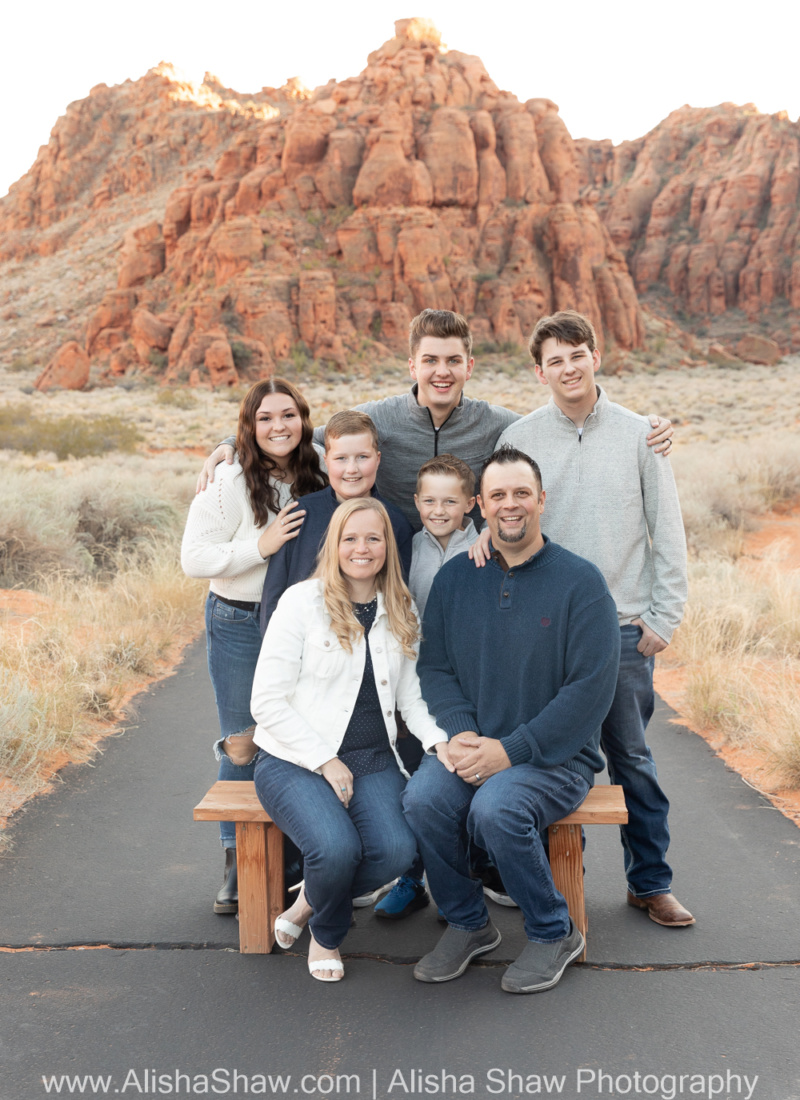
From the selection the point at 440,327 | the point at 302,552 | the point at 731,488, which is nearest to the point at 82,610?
the point at 302,552

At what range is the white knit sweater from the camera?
371 cm

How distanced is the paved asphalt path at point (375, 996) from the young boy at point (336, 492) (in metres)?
1.34

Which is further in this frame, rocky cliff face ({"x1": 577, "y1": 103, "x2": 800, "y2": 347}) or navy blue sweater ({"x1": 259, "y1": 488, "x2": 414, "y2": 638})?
rocky cliff face ({"x1": 577, "y1": 103, "x2": 800, "y2": 347})

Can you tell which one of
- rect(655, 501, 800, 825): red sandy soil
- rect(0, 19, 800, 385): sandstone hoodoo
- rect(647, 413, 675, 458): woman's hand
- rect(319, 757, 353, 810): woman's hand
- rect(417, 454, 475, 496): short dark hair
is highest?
rect(0, 19, 800, 385): sandstone hoodoo

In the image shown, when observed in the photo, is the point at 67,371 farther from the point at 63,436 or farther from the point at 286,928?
the point at 286,928

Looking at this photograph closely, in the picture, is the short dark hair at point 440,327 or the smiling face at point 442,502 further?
the short dark hair at point 440,327

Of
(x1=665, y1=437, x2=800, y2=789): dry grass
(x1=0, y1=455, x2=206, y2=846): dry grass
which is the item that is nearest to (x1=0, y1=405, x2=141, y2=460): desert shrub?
(x1=0, y1=455, x2=206, y2=846): dry grass

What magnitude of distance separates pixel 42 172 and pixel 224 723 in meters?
102

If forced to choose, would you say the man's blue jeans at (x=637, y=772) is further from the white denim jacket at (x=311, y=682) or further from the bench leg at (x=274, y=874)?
the bench leg at (x=274, y=874)

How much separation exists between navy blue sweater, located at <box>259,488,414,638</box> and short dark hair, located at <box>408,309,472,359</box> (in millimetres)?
840

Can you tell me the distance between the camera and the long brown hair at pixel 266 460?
150 inches

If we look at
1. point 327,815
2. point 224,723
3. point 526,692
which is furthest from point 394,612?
point 224,723

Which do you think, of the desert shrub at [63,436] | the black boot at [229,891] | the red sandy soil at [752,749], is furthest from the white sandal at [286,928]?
the desert shrub at [63,436]

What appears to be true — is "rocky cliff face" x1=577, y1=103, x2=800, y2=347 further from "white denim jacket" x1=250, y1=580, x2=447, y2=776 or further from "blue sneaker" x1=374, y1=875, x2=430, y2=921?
"white denim jacket" x1=250, y1=580, x2=447, y2=776
